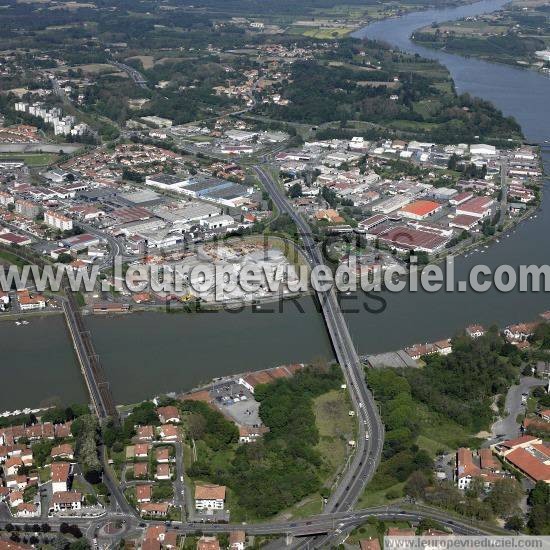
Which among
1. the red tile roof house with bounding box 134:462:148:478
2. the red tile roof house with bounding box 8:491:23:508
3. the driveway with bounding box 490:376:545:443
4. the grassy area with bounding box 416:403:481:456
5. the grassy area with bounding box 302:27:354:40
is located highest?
the grassy area with bounding box 302:27:354:40

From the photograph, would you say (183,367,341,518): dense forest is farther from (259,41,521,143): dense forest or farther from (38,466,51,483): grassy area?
(259,41,521,143): dense forest

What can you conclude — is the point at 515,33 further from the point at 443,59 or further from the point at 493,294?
the point at 493,294

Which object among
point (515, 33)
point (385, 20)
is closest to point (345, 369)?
point (515, 33)

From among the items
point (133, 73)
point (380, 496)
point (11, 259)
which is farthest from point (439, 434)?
point (133, 73)

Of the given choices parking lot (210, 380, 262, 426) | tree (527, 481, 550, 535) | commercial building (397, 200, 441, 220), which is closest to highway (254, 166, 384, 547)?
parking lot (210, 380, 262, 426)

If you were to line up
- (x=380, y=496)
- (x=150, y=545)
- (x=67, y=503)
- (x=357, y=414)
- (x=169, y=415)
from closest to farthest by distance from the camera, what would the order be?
1. (x=150, y=545)
2. (x=67, y=503)
3. (x=380, y=496)
4. (x=169, y=415)
5. (x=357, y=414)

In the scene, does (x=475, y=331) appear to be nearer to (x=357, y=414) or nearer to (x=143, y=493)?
(x=357, y=414)
